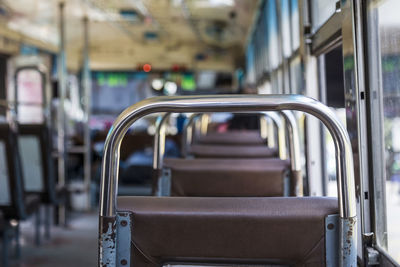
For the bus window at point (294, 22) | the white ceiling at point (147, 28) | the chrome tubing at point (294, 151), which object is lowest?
the chrome tubing at point (294, 151)

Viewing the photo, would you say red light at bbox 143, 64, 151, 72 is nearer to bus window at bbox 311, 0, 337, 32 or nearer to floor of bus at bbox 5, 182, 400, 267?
floor of bus at bbox 5, 182, 400, 267

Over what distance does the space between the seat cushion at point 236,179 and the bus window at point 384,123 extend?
0.49 m

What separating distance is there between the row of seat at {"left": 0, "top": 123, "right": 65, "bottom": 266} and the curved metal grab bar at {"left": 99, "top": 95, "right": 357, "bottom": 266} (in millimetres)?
2688

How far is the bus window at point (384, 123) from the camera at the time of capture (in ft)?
5.15

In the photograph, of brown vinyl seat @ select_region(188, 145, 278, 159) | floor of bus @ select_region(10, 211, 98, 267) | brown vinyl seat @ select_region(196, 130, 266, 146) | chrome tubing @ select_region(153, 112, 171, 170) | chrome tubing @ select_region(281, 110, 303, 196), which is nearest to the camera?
chrome tubing @ select_region(281, 110, 303, 196)

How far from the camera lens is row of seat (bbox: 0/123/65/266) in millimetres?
3641

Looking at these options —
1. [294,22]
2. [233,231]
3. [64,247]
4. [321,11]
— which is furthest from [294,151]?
[64,247]

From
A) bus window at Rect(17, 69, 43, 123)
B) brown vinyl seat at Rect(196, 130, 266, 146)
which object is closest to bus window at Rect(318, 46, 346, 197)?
brown vinyl seat at Rect(196, 130, 266, 146)

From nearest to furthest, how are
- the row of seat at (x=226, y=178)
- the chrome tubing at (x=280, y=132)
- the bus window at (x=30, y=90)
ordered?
the row of seat at (x=226, y=178) → the chrome tubing at (x=280, y=132) → the bus window at (x=30, y=90)

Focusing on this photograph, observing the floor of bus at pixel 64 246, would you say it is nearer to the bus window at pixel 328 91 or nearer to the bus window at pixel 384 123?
the bus window at pixel 328 91

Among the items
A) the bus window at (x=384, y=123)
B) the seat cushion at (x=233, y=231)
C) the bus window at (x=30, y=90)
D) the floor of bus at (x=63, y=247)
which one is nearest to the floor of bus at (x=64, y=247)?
the floor of bus at (x=63, y=247)

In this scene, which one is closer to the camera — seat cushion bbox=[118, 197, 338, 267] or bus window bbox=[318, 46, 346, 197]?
seat cushion bbox=[118, 197, 338, 267]

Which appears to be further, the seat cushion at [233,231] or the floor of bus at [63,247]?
the floor of bus at [63,247]

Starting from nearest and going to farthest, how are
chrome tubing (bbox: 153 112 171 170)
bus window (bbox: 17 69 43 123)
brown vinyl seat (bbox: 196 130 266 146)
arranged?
chrome tubing (bbox: 153 112 171 170) < brown vinyl seat (bbox: 196 130 266 146) < bus window (bbox: 17 69 43 123)
